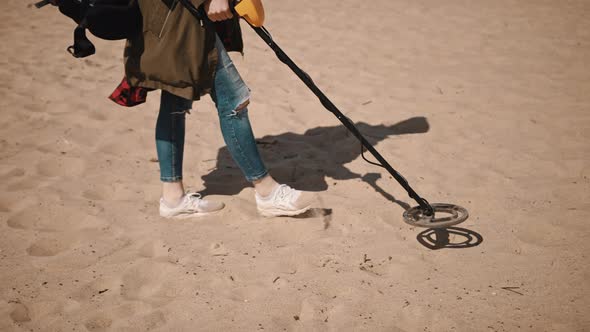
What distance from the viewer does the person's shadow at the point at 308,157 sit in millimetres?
2809

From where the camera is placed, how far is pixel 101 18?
1774 millimetres

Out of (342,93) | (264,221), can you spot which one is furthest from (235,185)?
(342,93)

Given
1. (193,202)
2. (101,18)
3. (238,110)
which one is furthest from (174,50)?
(193,202)

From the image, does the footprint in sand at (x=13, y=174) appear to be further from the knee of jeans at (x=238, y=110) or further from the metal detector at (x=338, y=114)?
the metal detector at (x=338, y=114)

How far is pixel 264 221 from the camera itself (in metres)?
2.39

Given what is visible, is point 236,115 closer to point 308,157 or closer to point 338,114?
point 338,114

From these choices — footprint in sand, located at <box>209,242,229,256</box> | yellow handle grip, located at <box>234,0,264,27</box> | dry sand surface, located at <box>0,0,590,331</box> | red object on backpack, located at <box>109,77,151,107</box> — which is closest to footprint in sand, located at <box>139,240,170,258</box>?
dry sand surface, located at <box>0,0,590,331</box>

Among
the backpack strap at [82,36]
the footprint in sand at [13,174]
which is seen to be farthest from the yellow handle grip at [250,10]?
the footprint in sand at [13,174]

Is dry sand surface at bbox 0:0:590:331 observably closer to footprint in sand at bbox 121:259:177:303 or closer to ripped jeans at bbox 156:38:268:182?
footprint in sand at bbox 121:259:177:303

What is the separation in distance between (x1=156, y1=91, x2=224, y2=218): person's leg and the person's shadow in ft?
0.94

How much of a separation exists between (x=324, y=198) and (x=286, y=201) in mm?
346

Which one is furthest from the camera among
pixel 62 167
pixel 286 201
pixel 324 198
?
pixel 62 167

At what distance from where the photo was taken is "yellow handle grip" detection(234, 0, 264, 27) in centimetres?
180

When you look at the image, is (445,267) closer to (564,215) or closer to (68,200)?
(564,215)
